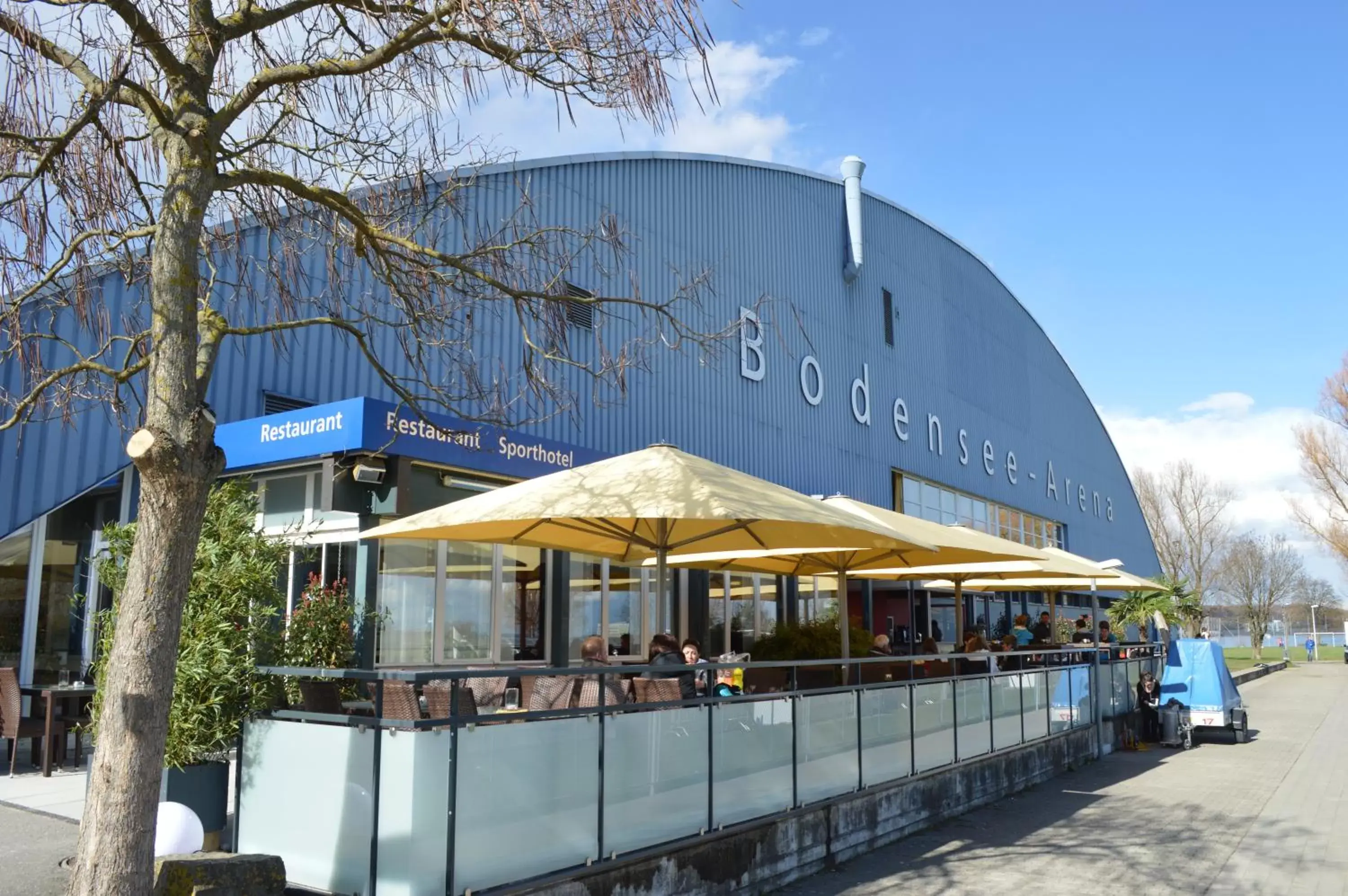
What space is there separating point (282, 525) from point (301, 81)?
805 centimetres

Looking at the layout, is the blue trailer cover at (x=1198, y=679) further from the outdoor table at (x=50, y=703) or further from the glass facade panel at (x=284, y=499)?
the outdoor table at (x=50, y=703)

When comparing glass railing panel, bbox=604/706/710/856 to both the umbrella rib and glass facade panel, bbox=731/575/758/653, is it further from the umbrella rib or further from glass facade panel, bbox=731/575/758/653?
glass facade panel, bbox=731/575/758/653

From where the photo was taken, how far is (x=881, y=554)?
38.8ft

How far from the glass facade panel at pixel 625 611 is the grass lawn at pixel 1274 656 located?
114 feet

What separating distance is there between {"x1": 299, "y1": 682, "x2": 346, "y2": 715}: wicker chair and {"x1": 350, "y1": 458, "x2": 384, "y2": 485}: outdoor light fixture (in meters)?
5.25

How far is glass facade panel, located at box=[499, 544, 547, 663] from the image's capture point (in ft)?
45.6

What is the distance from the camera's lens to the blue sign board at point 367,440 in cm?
1116

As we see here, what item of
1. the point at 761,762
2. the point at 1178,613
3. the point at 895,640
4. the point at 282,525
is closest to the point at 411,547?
the point at 282,525

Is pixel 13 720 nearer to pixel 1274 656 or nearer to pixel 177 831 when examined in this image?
pixel 177 831

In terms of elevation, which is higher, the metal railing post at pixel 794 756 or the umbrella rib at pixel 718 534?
the umbrella rib at pixel 718 534

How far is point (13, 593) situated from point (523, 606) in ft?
19.9

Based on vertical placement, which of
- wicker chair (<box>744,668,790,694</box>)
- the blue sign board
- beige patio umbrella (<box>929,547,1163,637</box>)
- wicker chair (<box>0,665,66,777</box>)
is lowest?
wicker chair (<box>0,665,66,777</box>)

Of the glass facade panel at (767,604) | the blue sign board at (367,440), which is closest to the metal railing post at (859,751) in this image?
the blue sign board at (367,440)

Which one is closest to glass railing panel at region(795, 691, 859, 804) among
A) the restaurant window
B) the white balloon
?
the white balloon
